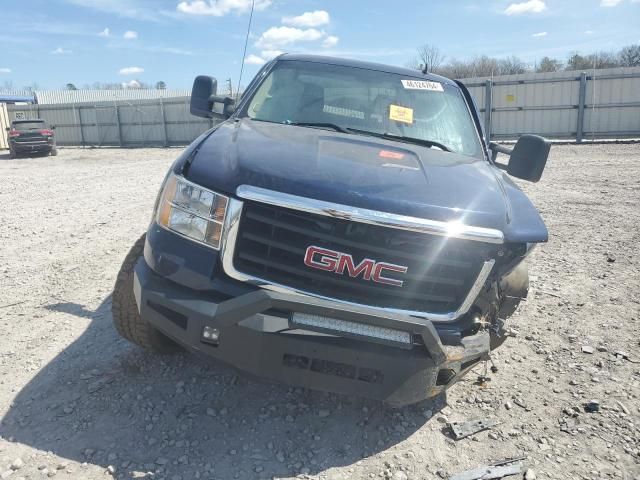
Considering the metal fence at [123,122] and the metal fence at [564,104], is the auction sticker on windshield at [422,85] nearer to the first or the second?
the metal fence at [564,104]

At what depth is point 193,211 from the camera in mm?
2275

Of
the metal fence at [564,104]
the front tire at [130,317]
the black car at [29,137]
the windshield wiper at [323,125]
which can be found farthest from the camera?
the black car at [29,137]

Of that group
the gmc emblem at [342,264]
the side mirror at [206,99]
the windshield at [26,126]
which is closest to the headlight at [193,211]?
the gmc emblem at [342,264]

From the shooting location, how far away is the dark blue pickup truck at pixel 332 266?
205 centimetres

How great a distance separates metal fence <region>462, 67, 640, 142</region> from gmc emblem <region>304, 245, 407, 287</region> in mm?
19341

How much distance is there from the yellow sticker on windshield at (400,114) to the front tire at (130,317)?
1.87 metres

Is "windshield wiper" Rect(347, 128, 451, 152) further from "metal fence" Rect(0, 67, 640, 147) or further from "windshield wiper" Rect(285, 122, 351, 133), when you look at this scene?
"metal fence" Rect(0, 67, 640, 147)

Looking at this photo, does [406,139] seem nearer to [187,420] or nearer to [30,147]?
[187,420]

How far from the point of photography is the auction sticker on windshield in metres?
3.80

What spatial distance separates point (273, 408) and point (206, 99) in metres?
2.38

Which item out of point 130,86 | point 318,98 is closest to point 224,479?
point 318,98

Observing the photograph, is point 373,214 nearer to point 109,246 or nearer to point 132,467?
point 132,467

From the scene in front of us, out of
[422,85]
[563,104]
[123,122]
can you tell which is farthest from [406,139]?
[123,122]

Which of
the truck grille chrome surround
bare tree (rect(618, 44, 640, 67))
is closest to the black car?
the truck grille chrome surround
